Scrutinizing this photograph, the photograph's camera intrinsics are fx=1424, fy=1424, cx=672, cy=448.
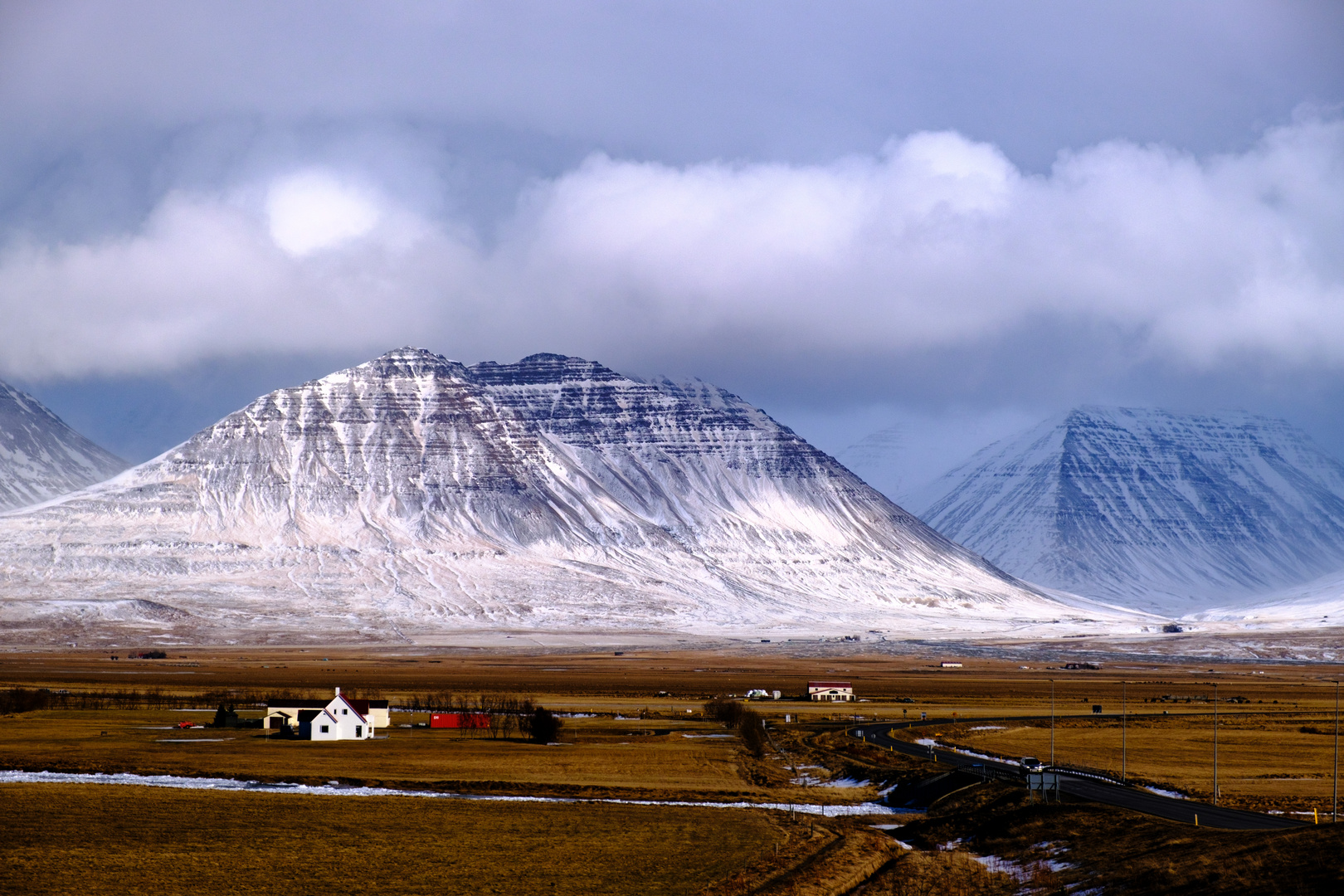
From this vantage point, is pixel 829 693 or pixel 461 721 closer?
pixel 461 721

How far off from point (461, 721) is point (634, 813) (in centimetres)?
4661

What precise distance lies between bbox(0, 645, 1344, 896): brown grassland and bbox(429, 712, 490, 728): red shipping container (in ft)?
7.12

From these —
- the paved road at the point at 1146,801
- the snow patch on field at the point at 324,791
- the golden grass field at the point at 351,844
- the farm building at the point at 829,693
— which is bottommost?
the farm building at the point at 829,693

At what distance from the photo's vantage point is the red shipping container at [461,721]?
101750 millimetres

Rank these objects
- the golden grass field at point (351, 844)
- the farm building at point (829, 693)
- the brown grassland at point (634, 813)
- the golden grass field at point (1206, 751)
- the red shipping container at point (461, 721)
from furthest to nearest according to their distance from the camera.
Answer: the farm building at point (829, 693) < the red shipping container at point (461, 721) < the golden grass field at point (1206, 751) < the brown grassland at point (634, 813) < the golden grass field at point (351, 844)

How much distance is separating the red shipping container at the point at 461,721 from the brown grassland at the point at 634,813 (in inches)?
85.5

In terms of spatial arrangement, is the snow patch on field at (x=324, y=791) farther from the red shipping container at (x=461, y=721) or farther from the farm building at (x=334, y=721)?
the red shipping container at (x=461, y=721)

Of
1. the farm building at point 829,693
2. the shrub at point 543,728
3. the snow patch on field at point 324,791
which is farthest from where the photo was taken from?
the farm building at point 829,693

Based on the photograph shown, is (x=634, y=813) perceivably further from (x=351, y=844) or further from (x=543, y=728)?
(x=543, y=728)

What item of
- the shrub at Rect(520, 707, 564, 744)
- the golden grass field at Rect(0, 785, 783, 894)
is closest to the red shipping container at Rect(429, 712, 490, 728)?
the shrub at Rect(520, 707, 564, 744)

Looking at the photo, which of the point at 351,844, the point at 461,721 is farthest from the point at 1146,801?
the point at 461,721

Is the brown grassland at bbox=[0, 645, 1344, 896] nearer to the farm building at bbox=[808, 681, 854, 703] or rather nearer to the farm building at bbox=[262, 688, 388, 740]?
the farm building at bbox=[262, 688, 388, 740]

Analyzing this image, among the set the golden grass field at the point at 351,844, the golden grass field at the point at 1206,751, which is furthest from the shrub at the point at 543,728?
the golden grass field at the point at 351,844

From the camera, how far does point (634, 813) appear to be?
57.8 meters
